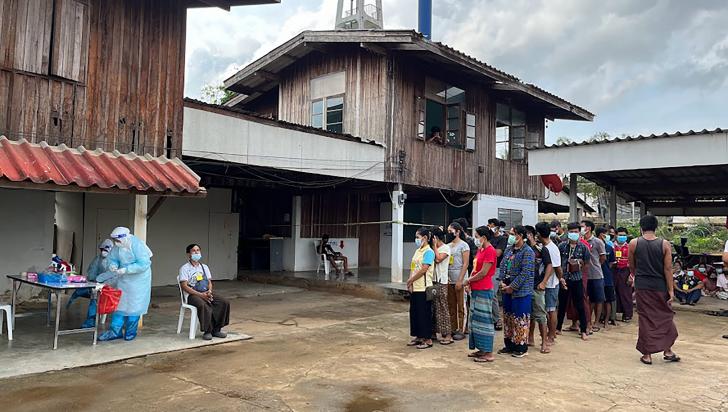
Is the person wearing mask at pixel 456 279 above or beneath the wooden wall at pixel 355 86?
beneath

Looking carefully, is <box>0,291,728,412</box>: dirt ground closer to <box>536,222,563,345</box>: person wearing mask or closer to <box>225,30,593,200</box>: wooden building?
Answer: <box>536,222,563,345</box>: person wearing mask

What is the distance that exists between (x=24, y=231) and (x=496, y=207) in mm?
11697

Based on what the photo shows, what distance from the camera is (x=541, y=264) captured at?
Result: 255 inches

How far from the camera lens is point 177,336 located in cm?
687

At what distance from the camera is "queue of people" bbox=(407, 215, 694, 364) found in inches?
233

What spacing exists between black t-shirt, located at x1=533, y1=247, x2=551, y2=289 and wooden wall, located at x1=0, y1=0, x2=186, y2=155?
5.65 m

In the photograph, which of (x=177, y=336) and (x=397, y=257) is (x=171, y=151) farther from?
(x=397, y=257)

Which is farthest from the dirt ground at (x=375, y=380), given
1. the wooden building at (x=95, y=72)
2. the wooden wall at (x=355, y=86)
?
the wooden wall at (x=355, y=86)

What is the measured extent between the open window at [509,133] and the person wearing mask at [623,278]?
716 cm

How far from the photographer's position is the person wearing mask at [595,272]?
773cm

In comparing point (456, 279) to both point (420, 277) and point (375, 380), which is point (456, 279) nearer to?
point (420, 277)

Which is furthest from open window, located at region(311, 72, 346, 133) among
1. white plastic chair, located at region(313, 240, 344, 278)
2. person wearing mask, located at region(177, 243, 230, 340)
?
person wearing mask, located at region(177, 243, 230, 340)

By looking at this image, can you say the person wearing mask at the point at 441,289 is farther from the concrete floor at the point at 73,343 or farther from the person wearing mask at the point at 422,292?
the concrete floor at the point at 73,343

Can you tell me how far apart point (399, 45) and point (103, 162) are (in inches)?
282
